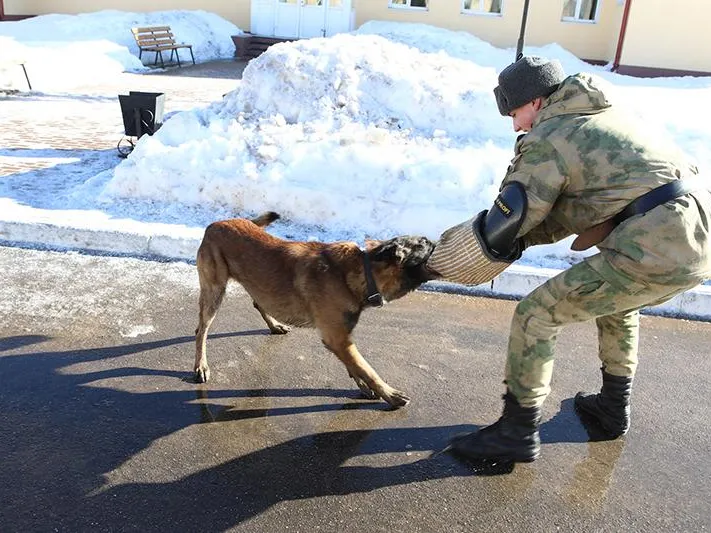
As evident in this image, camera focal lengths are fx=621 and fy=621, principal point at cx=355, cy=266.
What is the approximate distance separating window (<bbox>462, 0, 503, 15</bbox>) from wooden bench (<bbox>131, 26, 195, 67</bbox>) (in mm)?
8941

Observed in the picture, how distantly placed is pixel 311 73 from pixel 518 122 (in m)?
5.66

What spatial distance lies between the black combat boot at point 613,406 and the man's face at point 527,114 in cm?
151

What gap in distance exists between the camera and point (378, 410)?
3721 millimetres

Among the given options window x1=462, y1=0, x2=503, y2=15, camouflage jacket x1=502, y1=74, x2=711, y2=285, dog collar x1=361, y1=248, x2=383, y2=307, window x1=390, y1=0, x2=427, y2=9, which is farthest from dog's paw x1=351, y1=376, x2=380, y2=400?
window x1=390, y1=0, x2=427, y2=9

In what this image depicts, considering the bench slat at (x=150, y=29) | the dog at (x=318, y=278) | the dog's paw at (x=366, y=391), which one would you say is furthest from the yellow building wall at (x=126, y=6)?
the dog's paw at (x=366, y=391)

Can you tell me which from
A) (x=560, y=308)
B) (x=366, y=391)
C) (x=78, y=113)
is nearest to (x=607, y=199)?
(x=560, y=308)

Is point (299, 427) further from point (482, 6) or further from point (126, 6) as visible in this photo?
point (126, 6)

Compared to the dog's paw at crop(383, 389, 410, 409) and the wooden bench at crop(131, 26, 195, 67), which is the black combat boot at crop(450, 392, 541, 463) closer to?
the dog's paw at crop(383, 389, 410, 409)

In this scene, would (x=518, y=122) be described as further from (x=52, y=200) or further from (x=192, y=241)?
(x=52, y=200)

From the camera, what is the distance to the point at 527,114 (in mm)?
3010

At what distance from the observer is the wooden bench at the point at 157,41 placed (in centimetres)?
1850

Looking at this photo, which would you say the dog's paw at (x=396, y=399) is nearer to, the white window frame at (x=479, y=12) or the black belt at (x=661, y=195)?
the black belt at (x=661, y=195)

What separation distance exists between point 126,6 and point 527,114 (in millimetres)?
23280

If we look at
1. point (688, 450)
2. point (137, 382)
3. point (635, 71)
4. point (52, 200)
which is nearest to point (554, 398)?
point (688, 450)
